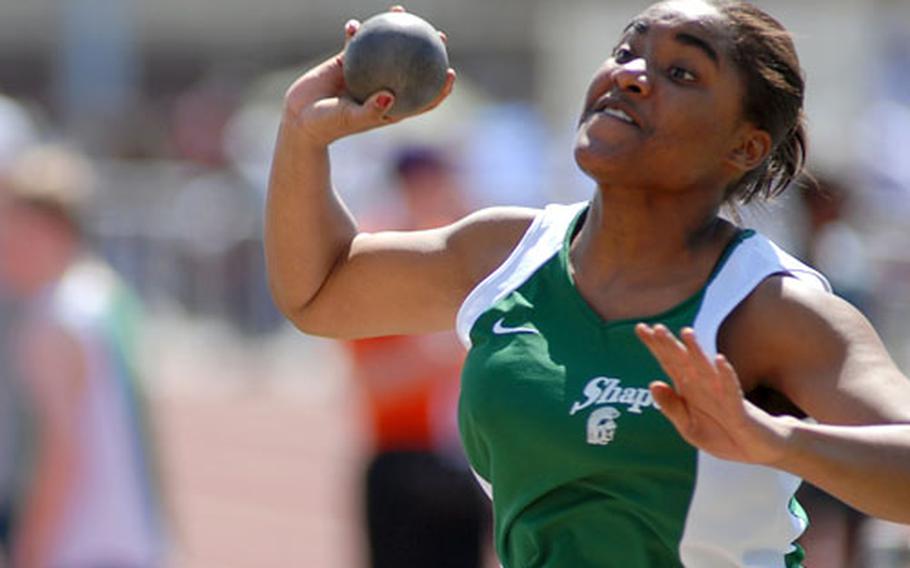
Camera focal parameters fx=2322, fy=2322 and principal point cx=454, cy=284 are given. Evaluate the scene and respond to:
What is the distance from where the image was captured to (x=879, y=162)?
62.4ft

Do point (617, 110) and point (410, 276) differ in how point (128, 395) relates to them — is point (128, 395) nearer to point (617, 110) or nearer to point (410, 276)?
point (410, 276)

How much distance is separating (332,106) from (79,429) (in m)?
3.26

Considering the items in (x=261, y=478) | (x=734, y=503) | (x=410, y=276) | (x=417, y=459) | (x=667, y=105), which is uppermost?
(x=667, y=105)

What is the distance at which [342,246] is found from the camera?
13.9 ft

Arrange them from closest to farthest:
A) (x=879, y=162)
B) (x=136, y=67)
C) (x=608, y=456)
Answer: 1. (x=608, y=456)
2. (x=879, y=162)
3. (x=136, y=67)

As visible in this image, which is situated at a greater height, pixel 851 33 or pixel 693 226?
pixel 693 226

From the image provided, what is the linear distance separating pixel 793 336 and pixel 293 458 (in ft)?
42.4

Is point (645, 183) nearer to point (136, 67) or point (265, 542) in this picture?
point (265, 542)

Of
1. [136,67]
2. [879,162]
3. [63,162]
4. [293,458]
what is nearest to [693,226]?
[63,162]

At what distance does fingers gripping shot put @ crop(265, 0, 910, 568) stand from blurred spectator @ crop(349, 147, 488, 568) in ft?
11.2

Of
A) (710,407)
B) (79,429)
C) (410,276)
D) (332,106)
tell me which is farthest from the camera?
(79,429)

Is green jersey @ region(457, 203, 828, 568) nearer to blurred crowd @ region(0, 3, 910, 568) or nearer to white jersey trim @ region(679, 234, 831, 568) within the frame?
white jersey trim @ region(679, 234, 831, 568)

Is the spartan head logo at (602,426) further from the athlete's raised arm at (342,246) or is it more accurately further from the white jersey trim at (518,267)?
the athlete's raised arm at (342,246)

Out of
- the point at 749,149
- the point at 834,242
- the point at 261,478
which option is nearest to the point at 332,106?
the point at 749,149
